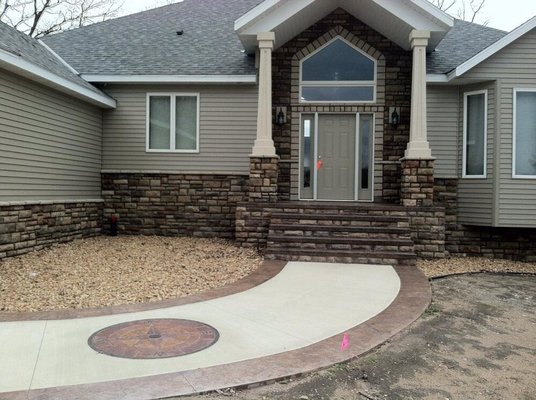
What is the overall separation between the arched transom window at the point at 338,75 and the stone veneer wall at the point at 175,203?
8.77 feet

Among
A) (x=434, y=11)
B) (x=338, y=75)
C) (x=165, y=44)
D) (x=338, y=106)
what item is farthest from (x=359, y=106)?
(x=165, y=44)

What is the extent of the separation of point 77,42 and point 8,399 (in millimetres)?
11098

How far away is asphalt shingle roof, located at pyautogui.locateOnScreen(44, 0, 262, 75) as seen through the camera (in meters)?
10.1

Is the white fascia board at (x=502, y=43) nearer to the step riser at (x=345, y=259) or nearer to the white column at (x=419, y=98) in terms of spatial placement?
the white column at (x=419, y=98)

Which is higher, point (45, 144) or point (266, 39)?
point (266, 39)

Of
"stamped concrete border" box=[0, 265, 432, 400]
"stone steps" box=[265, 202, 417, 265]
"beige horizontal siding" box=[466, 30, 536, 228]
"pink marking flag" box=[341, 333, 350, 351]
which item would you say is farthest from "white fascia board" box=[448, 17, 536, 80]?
"pink marking flag" box=[341, 333, 350, 351]

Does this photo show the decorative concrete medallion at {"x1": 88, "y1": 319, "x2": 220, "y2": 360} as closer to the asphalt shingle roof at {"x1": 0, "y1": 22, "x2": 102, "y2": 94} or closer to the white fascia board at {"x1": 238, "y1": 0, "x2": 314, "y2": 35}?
the asphalt shingle roof at {"x1": 0, "y1": 22, "x2": 102, "y2": 94}

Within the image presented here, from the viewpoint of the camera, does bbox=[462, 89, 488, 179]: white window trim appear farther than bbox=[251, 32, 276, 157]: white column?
Yes

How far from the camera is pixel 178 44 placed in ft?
37.3

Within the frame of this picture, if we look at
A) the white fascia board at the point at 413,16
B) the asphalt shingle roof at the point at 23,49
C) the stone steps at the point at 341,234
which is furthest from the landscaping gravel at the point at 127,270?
the white fascia board at the point at 413,16

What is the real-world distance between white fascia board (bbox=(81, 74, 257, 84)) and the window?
0.40m

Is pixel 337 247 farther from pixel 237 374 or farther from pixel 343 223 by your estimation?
A: pixel 237 374

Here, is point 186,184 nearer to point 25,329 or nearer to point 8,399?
point 25,329

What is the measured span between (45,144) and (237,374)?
273 inches
